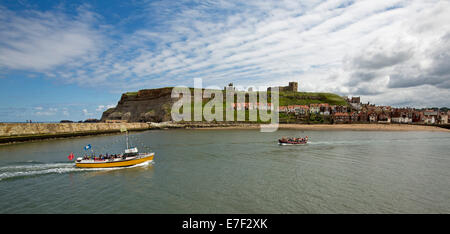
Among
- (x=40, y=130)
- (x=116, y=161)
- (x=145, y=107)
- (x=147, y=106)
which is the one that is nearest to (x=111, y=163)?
(x=116, y=161)

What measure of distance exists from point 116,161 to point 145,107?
407ft

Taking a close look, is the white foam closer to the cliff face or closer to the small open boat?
the small open boat

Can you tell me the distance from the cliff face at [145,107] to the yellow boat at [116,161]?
103371 millimetres

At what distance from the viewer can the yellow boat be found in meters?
27.9

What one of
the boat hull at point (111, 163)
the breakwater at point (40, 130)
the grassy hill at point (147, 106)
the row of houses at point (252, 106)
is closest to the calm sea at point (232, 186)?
the boat hull at point (111, 163)

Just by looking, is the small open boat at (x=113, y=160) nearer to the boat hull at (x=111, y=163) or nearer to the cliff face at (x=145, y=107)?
the boat hull at (x=111, y=163)

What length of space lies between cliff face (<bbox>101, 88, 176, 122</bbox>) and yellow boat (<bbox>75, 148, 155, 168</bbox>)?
339 feet

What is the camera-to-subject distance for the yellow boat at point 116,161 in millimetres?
27938

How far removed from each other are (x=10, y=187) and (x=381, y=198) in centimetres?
3329

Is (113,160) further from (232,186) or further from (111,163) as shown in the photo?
(232,186)

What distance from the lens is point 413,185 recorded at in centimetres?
2042
